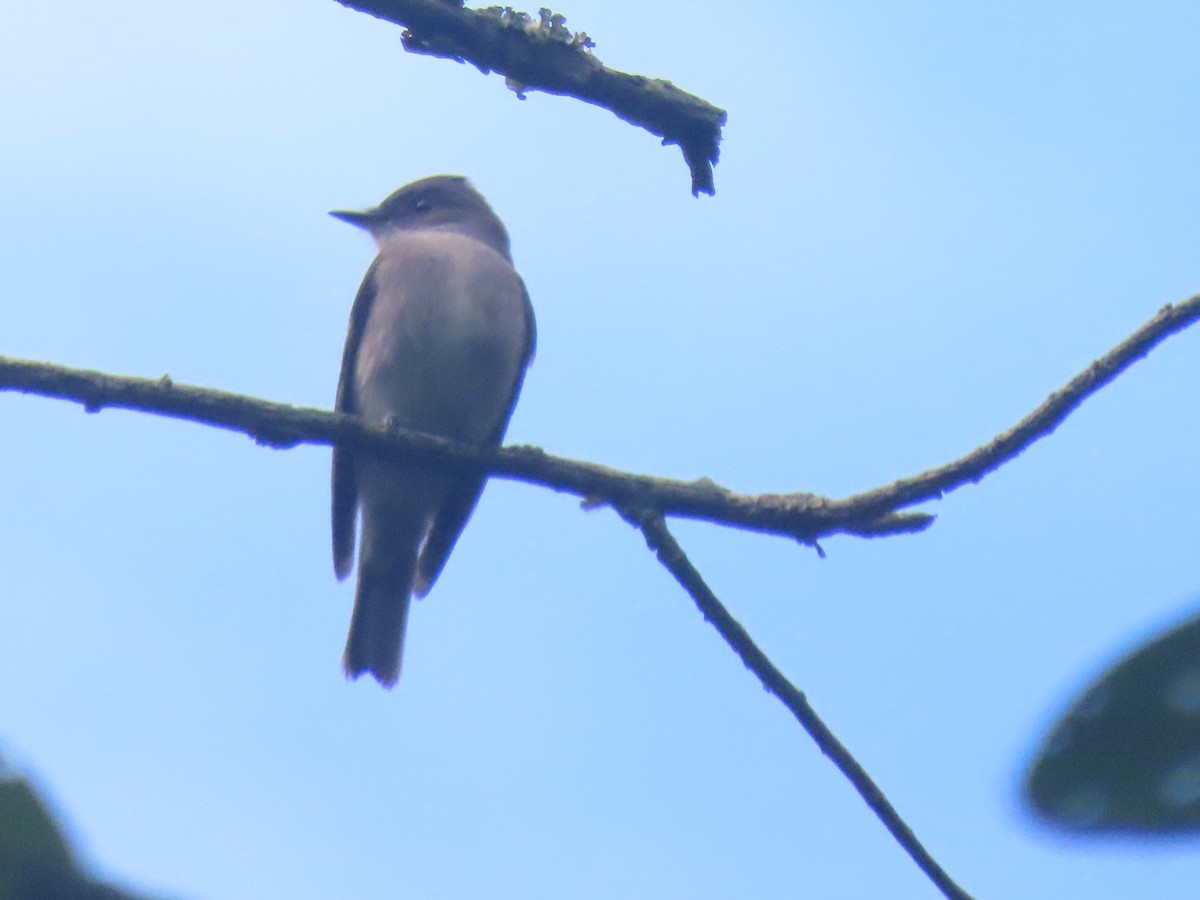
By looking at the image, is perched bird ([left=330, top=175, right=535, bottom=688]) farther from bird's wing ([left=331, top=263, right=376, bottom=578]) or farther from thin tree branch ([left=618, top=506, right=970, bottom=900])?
thin tree branch ([left=618, top=506, right=970, bottom=900])

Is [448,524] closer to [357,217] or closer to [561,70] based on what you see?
[357,217]

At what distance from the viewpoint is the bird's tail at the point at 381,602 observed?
7312mm

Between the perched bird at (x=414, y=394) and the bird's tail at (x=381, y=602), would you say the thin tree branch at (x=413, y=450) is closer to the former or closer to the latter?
the perched bird at (x=414, y=394)

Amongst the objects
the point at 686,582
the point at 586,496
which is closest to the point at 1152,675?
the point at 686,582

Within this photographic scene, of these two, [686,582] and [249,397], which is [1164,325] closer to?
[686,582]

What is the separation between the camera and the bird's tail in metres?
7.31

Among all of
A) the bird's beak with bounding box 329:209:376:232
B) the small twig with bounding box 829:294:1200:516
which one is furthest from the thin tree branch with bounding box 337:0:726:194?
the bird's beak with bounding box 329:209:376:232

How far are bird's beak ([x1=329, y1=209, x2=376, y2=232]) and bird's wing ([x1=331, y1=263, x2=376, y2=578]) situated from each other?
5.55ft

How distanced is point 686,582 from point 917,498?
62 centimetres

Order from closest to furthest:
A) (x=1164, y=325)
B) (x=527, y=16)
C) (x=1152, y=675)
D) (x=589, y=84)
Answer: (x=1152, y=675) → (x=1164, y=325) → (x=589, y=84) → (x=527, y=16)

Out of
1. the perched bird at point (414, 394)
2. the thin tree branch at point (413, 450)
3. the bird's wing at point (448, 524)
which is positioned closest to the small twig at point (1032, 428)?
the thin tree branch at point (413, 450)

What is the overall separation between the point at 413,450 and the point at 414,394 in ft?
9.14

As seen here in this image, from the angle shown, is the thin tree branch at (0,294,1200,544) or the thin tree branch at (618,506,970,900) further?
the thin tree branch at (0,294,1200,544)

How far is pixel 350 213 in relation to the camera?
30.5 ft
